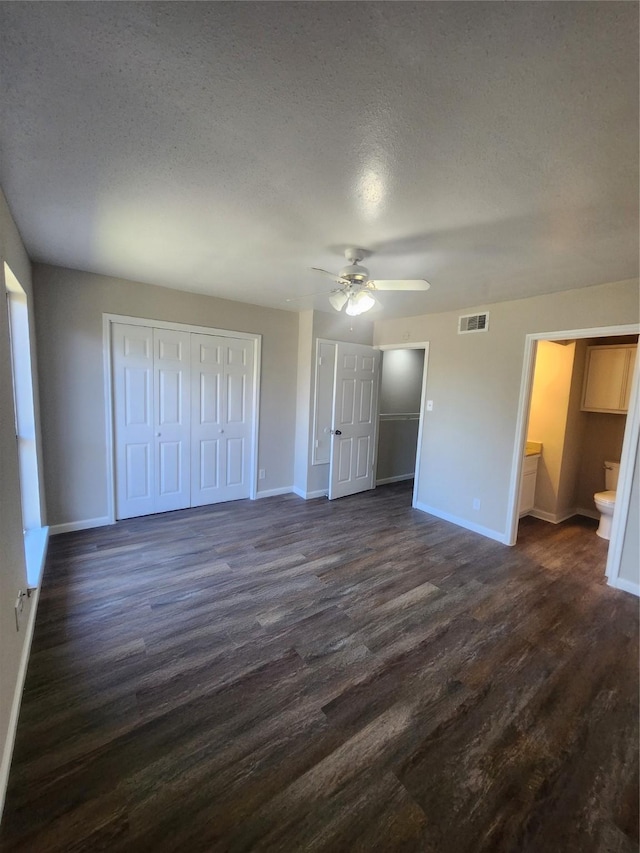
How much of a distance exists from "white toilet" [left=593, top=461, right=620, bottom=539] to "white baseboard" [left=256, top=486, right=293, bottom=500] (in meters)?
3.67

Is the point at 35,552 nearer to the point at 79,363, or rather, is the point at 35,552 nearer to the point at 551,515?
the point at 79,363

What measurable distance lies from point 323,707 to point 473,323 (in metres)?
3.72

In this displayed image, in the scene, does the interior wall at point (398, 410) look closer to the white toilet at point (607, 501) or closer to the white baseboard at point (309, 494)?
the white baseboard at point (309, 494)

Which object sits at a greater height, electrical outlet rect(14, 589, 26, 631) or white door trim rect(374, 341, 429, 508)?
white door trim rect(374, 341, 429, 508)

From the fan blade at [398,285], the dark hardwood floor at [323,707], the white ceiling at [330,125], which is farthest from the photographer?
the fan blade at [398,285]

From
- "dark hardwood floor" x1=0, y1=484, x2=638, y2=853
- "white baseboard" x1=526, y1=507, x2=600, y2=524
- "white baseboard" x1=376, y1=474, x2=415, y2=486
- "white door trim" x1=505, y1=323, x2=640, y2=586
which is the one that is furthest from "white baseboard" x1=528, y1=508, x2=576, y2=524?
"white baseboard" x1=376, y1=474, x2=415, y2=486

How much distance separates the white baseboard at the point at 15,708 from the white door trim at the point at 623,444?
3.89m

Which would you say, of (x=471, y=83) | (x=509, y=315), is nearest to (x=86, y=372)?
(x=471, y=83)

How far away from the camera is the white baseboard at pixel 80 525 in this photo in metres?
3.34

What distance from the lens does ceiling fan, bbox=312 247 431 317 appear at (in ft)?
7.61

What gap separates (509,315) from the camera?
11.5 ft

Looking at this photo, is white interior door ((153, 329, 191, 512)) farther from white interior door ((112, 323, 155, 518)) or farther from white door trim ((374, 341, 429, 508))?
white door trim ((374, 341, 429, 508))

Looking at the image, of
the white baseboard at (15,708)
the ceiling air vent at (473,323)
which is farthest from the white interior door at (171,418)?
the ceiling air vent at (473,323)

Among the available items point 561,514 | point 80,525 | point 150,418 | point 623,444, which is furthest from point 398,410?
point 80,525
